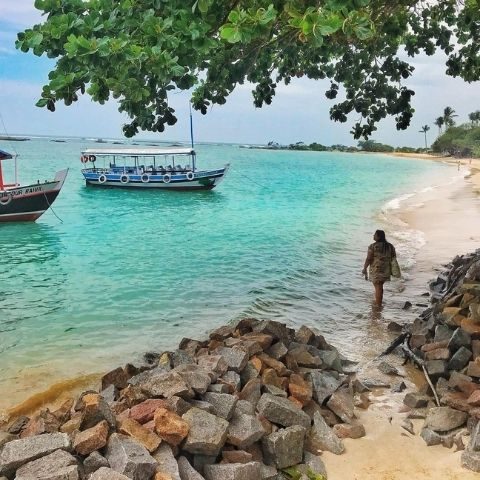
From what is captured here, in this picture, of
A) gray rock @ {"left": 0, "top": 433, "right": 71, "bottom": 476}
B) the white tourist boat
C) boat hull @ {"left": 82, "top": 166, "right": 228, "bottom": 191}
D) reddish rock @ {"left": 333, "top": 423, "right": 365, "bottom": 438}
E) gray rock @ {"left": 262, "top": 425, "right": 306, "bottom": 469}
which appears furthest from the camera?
boat hull @ {"left": 82, "top": 166, "right": 228, "bottom": 191}

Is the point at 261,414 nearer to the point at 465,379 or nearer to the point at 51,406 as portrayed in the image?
the point at 465,379

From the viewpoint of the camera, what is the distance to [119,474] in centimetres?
377

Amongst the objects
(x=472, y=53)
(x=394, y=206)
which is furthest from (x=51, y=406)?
(x=394, y=206)

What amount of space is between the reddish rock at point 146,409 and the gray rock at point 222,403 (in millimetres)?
463

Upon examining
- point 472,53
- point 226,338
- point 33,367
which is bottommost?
point 33,367

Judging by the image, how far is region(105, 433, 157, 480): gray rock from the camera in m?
3.90

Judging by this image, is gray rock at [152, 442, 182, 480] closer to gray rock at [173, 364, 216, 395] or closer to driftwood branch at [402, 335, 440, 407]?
gray rock at [173, 364, 216, 395]

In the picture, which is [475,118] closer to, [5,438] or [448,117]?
[448,117]

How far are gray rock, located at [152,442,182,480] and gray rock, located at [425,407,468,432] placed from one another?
106 inches

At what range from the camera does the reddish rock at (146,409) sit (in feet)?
→ 15.5

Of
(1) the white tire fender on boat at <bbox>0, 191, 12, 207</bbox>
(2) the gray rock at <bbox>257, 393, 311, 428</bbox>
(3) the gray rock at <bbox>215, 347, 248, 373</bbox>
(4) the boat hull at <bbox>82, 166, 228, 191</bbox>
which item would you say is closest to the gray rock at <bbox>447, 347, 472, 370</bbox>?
(2) the gray rock at <bbox>257, 393, 311, 428</bbox>

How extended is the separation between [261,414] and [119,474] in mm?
1731

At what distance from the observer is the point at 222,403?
4.97 meters

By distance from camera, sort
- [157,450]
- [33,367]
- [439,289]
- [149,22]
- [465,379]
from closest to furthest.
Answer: [157,450], [149,22], [465,379], [33,367], [439,289]
